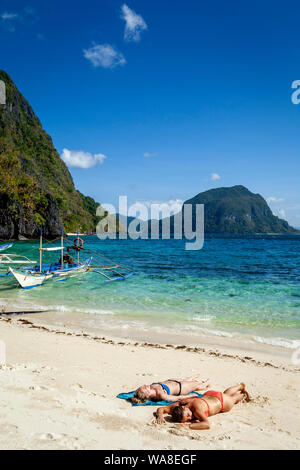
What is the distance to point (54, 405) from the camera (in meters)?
4.88

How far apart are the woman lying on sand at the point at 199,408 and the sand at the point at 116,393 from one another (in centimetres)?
12

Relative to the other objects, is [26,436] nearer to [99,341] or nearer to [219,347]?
[99,341]

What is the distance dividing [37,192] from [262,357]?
273 feet

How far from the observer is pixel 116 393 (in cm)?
567

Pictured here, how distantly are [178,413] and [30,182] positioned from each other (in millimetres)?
83355

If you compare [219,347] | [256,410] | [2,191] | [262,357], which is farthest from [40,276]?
[2,191]

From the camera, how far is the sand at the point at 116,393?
406cm

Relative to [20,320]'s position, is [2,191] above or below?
above

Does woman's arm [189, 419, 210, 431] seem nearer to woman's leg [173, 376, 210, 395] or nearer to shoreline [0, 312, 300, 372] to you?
woman's leg [173, 376, 210, 395]

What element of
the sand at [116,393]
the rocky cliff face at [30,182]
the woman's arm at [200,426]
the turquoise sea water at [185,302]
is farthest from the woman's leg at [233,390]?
the rocky cliff face at [30,182]

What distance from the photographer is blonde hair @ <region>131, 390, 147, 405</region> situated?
17.2 ft

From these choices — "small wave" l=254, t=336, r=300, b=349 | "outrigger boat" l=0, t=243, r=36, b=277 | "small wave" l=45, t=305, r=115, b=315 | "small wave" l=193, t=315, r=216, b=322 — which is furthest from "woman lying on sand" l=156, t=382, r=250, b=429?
"outrigger boat" l=0, t=243, r=36, b=277

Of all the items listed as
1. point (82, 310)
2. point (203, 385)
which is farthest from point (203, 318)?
point (203, 385)

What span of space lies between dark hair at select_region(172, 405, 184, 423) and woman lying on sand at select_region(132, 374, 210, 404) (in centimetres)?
67
